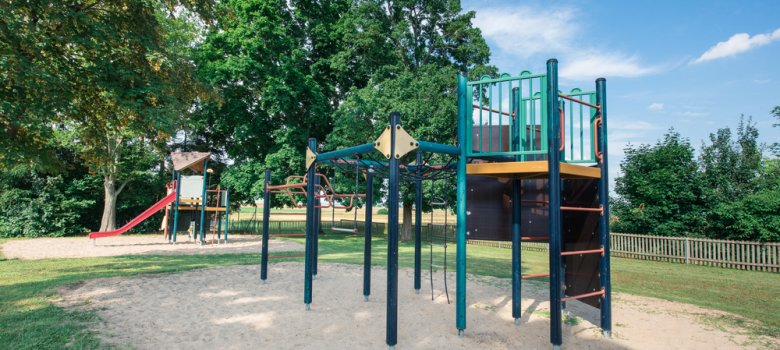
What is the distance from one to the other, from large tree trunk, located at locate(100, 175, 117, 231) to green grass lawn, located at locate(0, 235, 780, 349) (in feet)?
38.1

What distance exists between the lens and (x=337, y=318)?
5691 millimetres

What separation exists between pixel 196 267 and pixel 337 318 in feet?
19.0

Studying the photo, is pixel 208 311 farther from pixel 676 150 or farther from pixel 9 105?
pixel 676 150

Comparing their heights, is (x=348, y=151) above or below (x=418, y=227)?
above

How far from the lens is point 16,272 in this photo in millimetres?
8828

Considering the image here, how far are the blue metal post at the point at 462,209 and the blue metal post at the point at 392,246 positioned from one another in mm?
Result: 874

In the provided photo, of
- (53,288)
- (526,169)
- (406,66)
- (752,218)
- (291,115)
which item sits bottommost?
(53,288)

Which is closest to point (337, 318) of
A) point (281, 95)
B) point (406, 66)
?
point (281, 95)

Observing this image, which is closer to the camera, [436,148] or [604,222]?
[436,148]

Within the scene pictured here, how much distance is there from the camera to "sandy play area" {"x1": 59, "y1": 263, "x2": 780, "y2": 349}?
4777mm

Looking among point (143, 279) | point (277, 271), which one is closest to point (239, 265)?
point (277, 271)

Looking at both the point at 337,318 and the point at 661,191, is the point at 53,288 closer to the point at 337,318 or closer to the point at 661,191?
the point at 337,318

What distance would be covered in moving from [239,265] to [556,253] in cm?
818

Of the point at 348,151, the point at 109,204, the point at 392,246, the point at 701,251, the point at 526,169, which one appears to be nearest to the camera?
the point at 392,246
